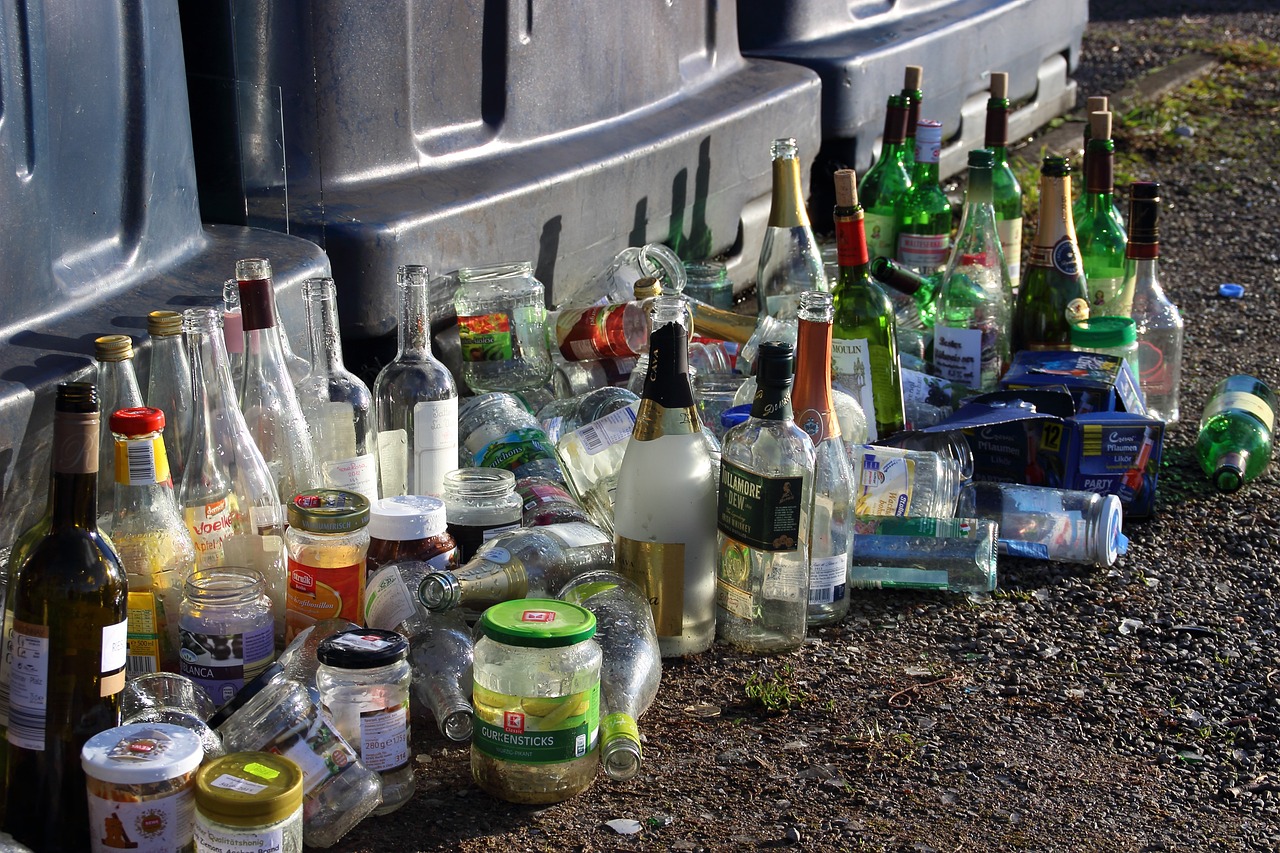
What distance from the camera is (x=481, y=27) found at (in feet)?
11.6

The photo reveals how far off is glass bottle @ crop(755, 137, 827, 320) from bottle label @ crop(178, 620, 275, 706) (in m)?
2.02

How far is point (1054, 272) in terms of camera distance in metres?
3.90

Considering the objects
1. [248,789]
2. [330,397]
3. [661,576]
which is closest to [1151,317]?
[661,576]

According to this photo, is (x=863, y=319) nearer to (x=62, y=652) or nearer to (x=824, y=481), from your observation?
(x=824, y=481)

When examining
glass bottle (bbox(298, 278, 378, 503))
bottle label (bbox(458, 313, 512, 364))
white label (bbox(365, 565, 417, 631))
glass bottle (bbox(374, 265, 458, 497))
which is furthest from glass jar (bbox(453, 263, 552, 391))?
white label (bbox(365, 565, 417, 631))

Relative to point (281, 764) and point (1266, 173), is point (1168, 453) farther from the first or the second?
point (1266, 173)

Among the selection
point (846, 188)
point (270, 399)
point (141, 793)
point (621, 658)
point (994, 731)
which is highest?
point (846, 188)

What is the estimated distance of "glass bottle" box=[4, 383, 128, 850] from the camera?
192 centimetres

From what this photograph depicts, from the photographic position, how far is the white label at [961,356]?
12.2 feet

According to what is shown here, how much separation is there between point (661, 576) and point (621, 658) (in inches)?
9.8

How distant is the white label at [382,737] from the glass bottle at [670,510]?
63 centimetres

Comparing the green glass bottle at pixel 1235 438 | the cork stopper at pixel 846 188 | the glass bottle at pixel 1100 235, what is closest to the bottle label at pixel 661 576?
the cork stopper at pixel 846 188

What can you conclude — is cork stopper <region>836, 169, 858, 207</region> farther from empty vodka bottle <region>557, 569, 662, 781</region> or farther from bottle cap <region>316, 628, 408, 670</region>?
bottle cap <region>316, 628, 408, 670</region>

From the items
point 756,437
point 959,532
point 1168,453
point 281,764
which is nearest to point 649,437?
point 756,437
